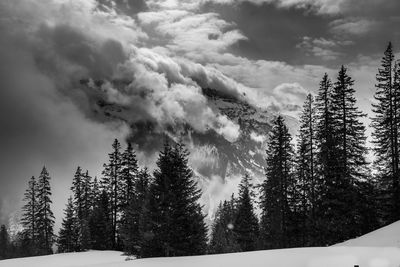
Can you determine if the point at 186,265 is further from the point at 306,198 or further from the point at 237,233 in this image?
the point at 237,233

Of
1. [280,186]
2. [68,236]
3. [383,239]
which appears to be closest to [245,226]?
[280,186]

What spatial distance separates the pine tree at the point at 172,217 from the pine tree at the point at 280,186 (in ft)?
37.4

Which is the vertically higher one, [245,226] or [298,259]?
[245,226]

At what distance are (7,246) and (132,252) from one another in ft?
175

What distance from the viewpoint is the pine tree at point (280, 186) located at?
122 ft

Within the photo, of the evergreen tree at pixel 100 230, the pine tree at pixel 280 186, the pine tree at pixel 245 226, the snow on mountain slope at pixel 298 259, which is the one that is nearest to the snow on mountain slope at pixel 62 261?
the evergreen tree at pixel 100 230

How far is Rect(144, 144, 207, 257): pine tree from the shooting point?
26.8 m

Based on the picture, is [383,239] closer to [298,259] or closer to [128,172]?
[298,259]

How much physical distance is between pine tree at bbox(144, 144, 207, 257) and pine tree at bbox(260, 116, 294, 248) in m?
11.4

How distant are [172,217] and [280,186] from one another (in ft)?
47.2

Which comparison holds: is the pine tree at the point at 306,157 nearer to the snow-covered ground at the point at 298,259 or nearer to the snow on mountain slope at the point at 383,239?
the snow on mountain slope at the point at 383,239

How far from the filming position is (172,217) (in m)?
26.9

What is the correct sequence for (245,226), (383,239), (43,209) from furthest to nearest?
(43,209) < (245,226) < (383,239)

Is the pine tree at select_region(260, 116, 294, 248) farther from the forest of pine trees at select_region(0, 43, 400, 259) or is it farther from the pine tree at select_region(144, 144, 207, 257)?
the pine tree at select_region(144, 144, 207, 257)
